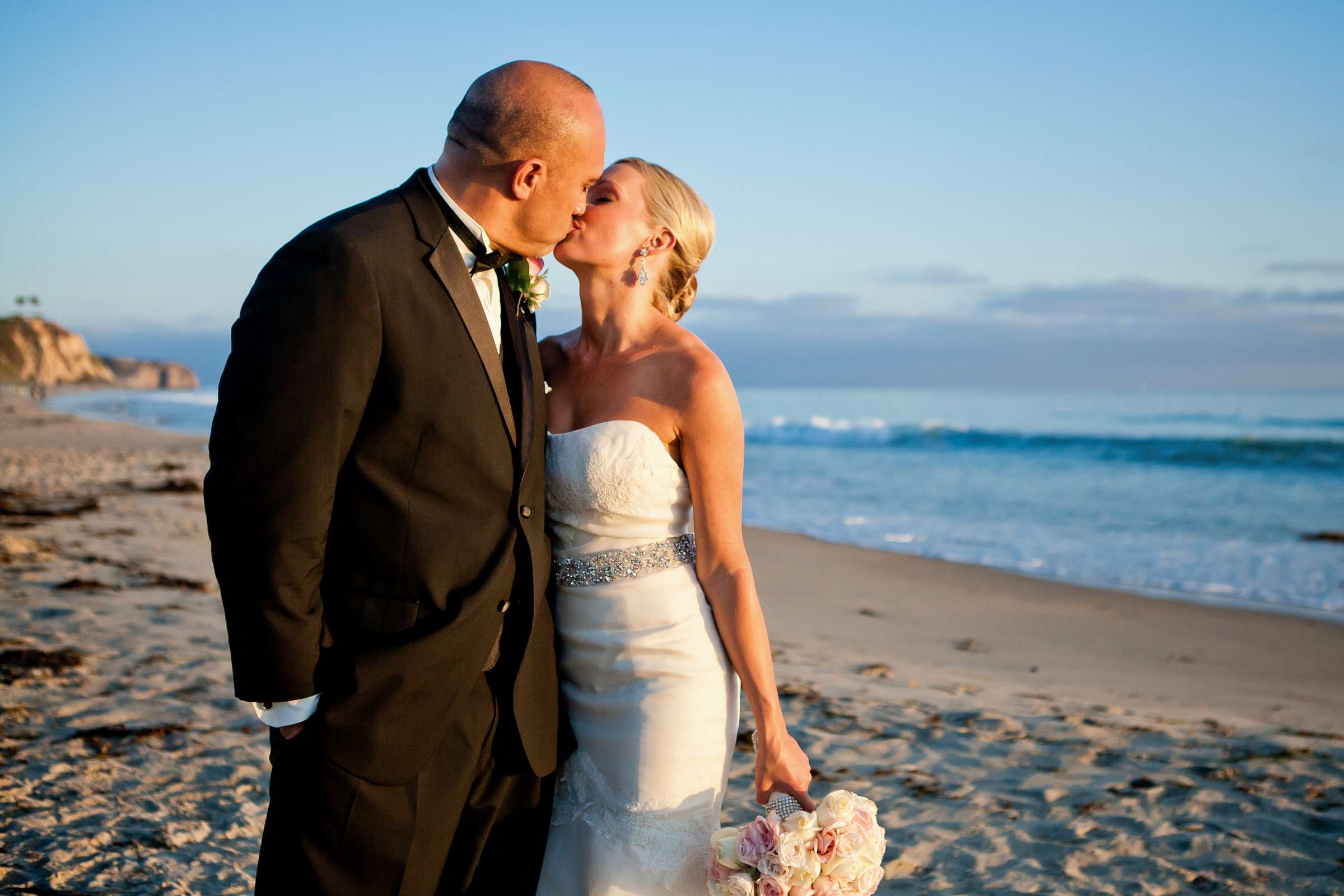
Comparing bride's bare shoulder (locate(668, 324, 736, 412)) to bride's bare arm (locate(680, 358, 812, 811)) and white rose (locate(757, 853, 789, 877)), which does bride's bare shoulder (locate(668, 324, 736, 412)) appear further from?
white rose (locate(757, 853, 789, 877))

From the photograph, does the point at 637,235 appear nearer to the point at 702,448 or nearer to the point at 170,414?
the point at 702,448

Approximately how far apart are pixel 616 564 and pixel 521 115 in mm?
1102

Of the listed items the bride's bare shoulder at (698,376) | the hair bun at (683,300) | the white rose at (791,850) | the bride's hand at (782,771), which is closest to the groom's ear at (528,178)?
the bride's bare shoulder at (698,376)

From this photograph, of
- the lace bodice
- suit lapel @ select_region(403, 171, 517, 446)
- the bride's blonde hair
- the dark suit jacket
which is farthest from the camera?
the bride's blonde hair

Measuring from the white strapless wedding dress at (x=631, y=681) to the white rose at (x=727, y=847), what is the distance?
12cm

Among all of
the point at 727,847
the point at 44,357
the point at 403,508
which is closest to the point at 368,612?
the point at 403,508

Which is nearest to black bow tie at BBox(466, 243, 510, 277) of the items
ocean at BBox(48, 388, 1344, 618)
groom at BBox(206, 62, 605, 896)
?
groom at BBox(206, 62, 605, 896)

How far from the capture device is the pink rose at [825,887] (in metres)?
2.21

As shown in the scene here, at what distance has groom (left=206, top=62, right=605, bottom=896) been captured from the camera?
6.05ft

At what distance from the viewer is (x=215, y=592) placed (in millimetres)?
7871

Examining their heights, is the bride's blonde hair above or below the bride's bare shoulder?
above

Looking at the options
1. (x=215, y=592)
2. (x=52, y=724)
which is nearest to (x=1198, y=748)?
(x=52, y=724)

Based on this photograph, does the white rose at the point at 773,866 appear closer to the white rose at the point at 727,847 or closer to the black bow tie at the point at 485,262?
the white rose at the point at 727,847

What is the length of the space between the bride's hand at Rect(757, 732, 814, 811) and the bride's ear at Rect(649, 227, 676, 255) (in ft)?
4.56
